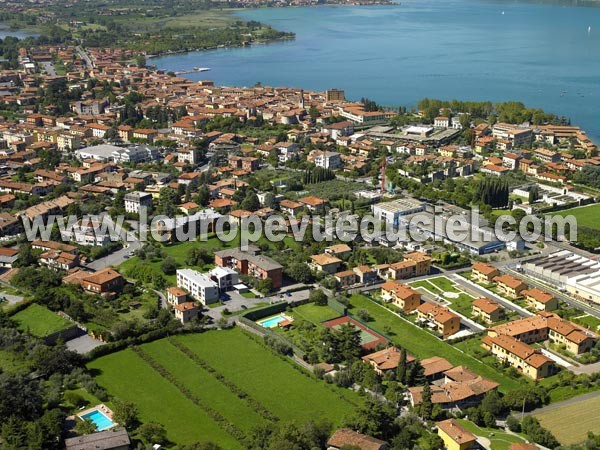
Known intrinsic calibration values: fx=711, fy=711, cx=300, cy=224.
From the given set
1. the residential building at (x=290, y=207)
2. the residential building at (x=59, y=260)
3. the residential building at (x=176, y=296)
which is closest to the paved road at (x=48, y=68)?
the residential building at (x=290, y=207)

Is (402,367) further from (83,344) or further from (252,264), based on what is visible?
(83,344)

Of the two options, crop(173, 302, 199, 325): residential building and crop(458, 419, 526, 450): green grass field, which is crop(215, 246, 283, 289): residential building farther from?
crop(458, 419, 526, 450): green grass field

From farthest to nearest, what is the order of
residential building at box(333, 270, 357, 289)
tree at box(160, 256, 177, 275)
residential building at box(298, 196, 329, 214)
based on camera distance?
residential building at box(298, 196, 329, 214)
tree at box(160, 256, 177, 275)
residential building at box(333, 270, 357, 289)

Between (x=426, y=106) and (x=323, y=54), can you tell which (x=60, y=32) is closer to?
(x=323, y=54)

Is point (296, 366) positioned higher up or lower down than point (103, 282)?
lower down

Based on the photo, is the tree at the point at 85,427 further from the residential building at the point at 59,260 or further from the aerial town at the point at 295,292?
the residential building at the point at 59,260

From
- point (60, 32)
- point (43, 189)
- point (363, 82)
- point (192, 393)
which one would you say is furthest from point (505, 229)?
point (60, 32)

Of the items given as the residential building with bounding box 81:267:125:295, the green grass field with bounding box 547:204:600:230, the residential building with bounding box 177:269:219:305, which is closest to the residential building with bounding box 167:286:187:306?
the residential building with bounding box 177:269:219:305

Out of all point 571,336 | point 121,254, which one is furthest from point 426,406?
point 121,254
